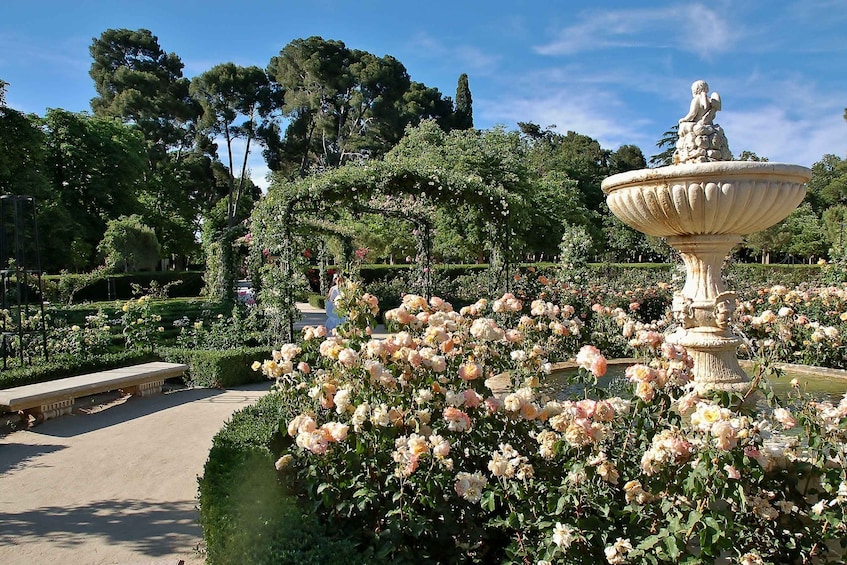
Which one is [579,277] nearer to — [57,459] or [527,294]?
[527,294]

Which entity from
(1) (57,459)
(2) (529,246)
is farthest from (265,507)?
(2) (529,246)

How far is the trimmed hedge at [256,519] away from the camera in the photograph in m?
2.17

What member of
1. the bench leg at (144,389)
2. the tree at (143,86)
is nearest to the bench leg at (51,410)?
the bench leg at (144,389)

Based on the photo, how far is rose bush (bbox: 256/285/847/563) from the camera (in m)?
1.87

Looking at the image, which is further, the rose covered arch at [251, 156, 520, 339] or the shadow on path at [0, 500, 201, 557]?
the rose covered arch at [251, 156, 520, 339]

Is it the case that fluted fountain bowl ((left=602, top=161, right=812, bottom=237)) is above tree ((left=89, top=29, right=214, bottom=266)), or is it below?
below

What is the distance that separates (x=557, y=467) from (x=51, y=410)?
573cm

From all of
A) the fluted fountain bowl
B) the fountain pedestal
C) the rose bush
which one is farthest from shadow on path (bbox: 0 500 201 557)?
the fluted fountain bowl

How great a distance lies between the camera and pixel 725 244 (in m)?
4.37

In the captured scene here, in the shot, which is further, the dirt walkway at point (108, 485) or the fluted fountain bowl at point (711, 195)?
the fluted fountain bowl at point (711, 195)

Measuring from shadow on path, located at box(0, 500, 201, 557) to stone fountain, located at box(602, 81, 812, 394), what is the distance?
11.3 ft

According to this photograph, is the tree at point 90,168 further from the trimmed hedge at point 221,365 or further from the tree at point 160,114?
the trimmed hedge at point 221,365

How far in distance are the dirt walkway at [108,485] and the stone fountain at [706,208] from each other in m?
3.61

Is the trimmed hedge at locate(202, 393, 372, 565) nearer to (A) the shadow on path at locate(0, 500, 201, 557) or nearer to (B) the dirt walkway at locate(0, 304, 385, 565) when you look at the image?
(B) the dirt walkway at locate(0, 304, 385, 565)
